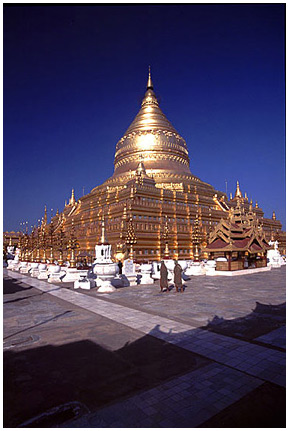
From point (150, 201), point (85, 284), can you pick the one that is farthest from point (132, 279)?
point (150, 201)

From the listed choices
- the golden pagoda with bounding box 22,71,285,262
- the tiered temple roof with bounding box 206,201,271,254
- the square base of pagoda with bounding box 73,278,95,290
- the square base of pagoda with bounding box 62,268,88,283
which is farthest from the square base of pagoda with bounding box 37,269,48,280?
the tiered temple roof with bounding box 206,201,271,254

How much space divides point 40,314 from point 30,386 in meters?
5.58

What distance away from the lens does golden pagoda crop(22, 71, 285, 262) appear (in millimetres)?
33781

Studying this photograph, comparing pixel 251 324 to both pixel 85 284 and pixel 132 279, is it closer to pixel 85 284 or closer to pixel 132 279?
pixel 85 284

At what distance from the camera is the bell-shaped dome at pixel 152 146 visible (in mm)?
46550

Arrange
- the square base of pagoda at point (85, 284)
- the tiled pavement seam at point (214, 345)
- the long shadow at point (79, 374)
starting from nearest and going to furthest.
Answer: the long shadow at point (79, 374)
the tiled pavement seam at point (214, 345)
the square base of pagoda at point (85, 284)

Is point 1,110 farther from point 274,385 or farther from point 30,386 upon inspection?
point 274,385

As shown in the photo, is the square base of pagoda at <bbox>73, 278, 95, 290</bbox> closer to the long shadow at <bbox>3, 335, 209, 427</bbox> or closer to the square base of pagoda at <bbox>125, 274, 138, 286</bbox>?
the square base of pagoda at <bbox>125, 274, 138, 286</bbox>

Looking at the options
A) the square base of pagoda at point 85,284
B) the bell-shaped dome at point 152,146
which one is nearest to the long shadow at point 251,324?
the square base of pagoda at point 85,284

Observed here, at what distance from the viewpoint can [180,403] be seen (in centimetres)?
413

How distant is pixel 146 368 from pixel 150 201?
3108cm

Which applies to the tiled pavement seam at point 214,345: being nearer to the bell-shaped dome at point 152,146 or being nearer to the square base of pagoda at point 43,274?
the square base of pagoda at point 43,274

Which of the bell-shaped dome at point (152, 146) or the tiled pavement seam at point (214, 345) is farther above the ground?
the bell-shaped dome at point (152, 146)

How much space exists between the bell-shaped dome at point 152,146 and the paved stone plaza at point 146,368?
120 feet
